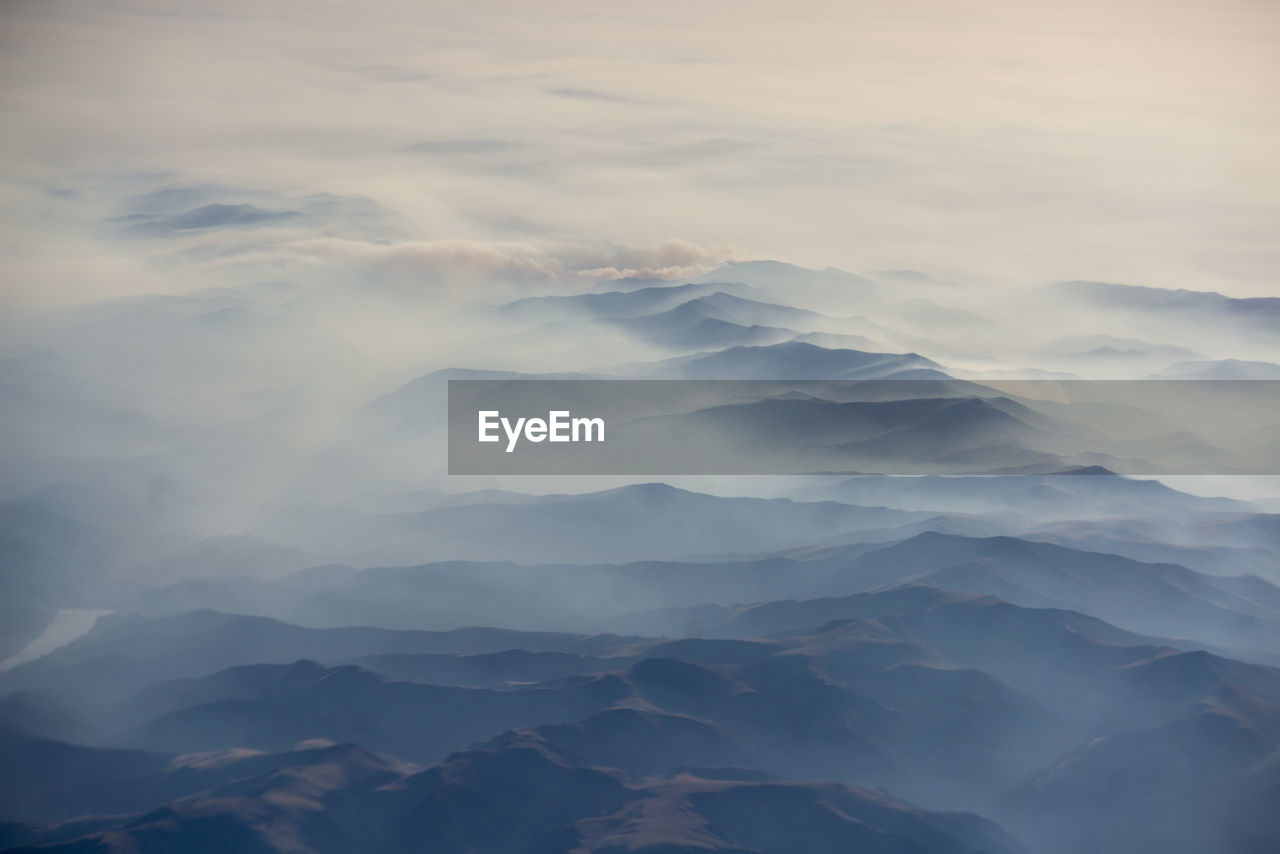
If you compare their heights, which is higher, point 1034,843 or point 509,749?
point 509,749

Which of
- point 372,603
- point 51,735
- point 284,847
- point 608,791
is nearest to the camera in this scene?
point 284,847

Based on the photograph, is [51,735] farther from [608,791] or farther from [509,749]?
[608,791]

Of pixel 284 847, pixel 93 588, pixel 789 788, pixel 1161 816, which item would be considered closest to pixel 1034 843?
pixel 1161 816

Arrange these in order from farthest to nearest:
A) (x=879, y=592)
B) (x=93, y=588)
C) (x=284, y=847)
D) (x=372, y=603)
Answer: (x=93, y=588) < (x=372, y=603) < (x=879, y=592) < (x=284, y=847)

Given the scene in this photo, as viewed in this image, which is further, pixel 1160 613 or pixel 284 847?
pixel 1160 613

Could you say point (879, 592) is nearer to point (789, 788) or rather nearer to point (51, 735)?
point (789, 788)

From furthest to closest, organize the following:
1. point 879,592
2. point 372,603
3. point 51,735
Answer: point 372,603, point 879,592, point 51,735

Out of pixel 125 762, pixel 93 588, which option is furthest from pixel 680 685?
pixel 93 588

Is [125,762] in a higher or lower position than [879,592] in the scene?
lower

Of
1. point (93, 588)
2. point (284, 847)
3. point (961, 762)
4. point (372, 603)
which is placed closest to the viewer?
point (284, 847)
